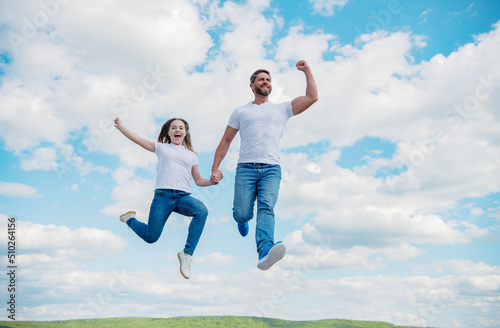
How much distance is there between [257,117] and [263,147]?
1.93ft

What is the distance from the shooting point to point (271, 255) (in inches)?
244

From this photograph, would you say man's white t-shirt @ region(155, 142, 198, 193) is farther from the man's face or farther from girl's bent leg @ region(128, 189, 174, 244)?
the man's face

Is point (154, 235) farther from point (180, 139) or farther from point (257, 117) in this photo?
point (257, 117)

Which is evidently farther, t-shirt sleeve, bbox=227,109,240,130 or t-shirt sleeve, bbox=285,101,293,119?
t-shirt sleeve, bbox=227,109,240,130

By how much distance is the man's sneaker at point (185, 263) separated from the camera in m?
8.08

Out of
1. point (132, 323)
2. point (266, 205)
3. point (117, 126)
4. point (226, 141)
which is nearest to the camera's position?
point (266, 205)

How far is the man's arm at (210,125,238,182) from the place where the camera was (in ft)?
26.2

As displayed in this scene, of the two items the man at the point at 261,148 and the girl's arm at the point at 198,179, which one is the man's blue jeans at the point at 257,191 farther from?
the girl's arm at the point at 198,179

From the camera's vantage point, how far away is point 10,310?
11.8 meters

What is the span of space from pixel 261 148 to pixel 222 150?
110 centimetres

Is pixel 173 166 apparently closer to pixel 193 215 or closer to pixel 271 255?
pixel 193 215

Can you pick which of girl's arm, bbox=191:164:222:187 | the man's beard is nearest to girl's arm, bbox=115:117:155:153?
girl's arm, bbox=191:164:222:187

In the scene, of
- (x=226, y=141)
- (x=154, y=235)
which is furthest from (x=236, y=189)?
(x=154, y=235)

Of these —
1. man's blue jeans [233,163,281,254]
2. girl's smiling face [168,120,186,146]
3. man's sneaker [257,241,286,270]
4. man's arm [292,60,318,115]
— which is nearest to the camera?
man's sneaker [257,241,286,270]
